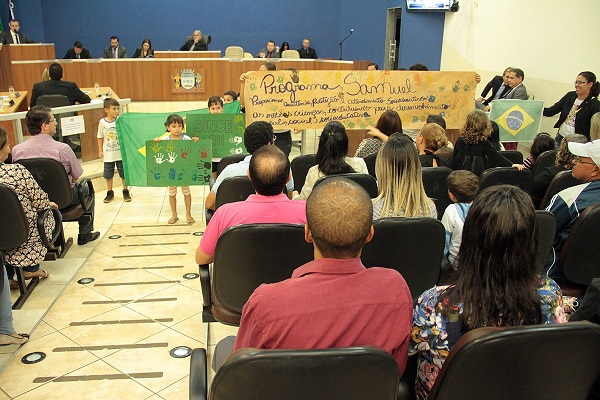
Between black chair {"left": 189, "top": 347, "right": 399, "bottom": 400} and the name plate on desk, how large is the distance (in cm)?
520

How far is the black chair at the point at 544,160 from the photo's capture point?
4.14 metres

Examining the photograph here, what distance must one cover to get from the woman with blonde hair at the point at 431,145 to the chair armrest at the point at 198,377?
9.01ft

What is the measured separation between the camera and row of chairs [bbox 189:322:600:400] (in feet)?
4.00

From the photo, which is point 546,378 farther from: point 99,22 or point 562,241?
point 99,22

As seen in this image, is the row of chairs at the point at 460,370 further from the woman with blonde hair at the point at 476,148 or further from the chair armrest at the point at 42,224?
the woman with blonde hair at the point at 476,148

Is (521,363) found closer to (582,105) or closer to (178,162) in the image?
(178,162)

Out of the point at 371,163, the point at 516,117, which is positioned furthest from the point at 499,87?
the point at 371,163

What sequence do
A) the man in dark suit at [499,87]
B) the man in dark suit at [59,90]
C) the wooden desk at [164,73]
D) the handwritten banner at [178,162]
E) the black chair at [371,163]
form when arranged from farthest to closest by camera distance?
the wooden desk at [164,73] → the man in dark suit at [499,87] → the man in dark suit at [59,90] → the handwritten banner at [178,162] → the black chair at [371,163]

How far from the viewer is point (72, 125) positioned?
5902mm

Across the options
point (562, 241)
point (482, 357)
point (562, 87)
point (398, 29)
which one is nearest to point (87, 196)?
point (562, 241)

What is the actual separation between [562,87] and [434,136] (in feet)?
12.3

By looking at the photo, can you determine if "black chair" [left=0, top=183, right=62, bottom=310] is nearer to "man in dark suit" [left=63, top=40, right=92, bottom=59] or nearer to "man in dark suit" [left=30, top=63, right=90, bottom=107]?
"man in dark suit" [left=30, top=63, right=90, bottom=107]

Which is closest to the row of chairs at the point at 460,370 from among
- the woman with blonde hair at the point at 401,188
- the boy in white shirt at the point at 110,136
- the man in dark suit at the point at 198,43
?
the woman with blonde hair at the point at 401,188

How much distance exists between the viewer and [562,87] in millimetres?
6984
